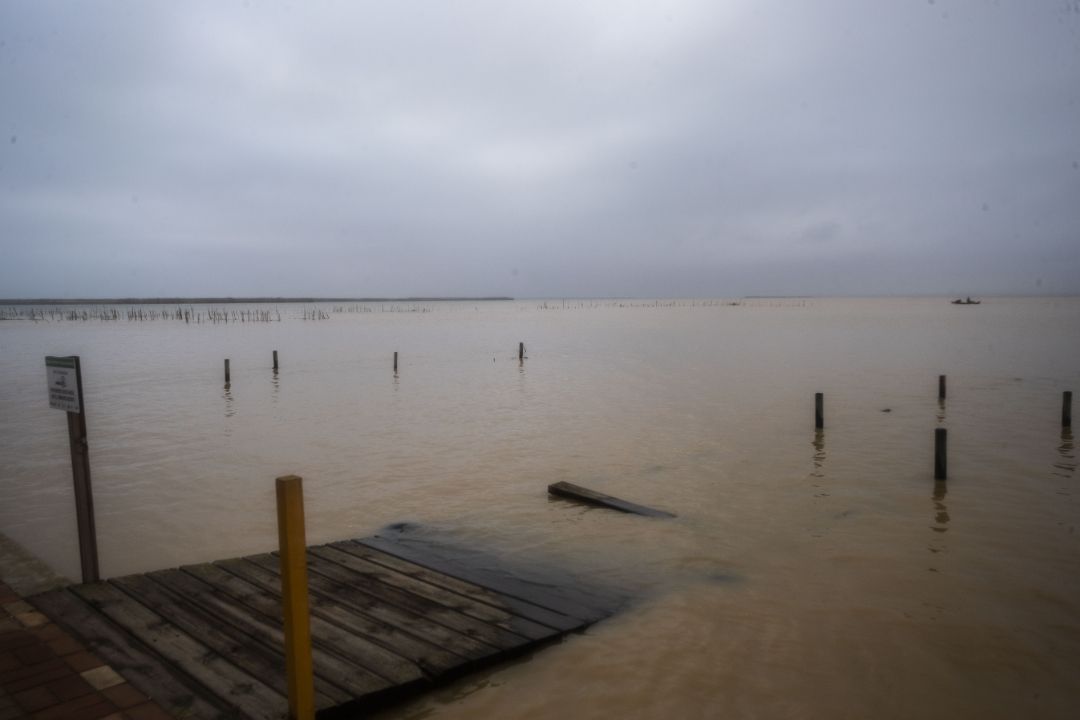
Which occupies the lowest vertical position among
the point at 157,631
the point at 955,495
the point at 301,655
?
the point at 955,495

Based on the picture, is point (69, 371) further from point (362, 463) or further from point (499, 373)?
point (499, 373)

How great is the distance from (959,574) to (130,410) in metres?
18.6

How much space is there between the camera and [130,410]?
17719 mm

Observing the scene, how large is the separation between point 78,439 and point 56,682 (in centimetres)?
211

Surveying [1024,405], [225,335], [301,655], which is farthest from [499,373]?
[225,335]

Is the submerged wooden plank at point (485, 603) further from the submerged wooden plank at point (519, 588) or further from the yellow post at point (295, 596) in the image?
the yellow post at point (295, 596)

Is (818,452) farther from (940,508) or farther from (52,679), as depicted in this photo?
(52,679)

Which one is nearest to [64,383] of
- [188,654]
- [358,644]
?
[188,654]

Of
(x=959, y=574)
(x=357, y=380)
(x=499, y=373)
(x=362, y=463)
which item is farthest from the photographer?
(x=499, y=373)

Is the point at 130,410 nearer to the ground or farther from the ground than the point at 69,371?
nearer to the ground

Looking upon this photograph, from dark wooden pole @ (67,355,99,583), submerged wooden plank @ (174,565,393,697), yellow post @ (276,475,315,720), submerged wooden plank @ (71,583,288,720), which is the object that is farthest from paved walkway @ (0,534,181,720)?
submerged wooden plank @ (174,565,393,697)

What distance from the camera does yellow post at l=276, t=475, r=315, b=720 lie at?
11.3ft

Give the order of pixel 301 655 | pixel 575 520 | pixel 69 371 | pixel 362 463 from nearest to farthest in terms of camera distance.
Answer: pixel 301 655 → pixel 69 371 → pixel 575 520 → pixel 362 463

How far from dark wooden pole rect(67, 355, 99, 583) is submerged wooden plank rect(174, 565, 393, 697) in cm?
54
